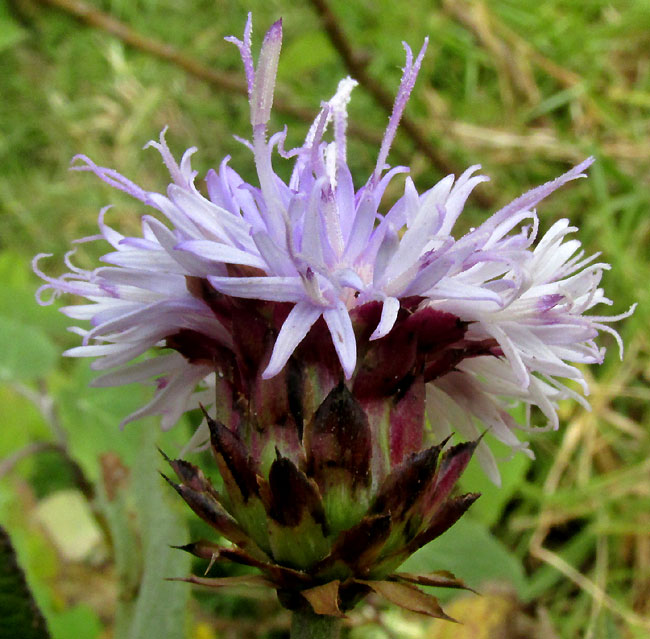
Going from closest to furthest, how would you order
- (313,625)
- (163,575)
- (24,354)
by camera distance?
(313,625) < (163,575) < (24,354)

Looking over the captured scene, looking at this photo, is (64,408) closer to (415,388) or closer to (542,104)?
(415,388)

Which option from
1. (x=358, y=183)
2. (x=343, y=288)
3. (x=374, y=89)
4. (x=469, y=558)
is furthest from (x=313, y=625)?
(x=358, y=183)

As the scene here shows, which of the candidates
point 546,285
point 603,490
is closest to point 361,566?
point 546,285

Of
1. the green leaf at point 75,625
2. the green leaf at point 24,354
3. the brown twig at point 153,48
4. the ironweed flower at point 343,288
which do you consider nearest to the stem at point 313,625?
the ironweed flower at point 343,288

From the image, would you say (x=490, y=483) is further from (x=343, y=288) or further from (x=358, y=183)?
(x=358, y=183)

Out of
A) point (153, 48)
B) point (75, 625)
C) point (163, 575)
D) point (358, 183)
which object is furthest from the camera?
point (358, 183)

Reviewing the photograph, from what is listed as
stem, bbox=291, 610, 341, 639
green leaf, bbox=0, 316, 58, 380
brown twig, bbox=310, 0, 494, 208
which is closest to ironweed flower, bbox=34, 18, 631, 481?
stem, bbox=291, 610, 341, 639

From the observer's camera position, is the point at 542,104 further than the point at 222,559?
Yes
